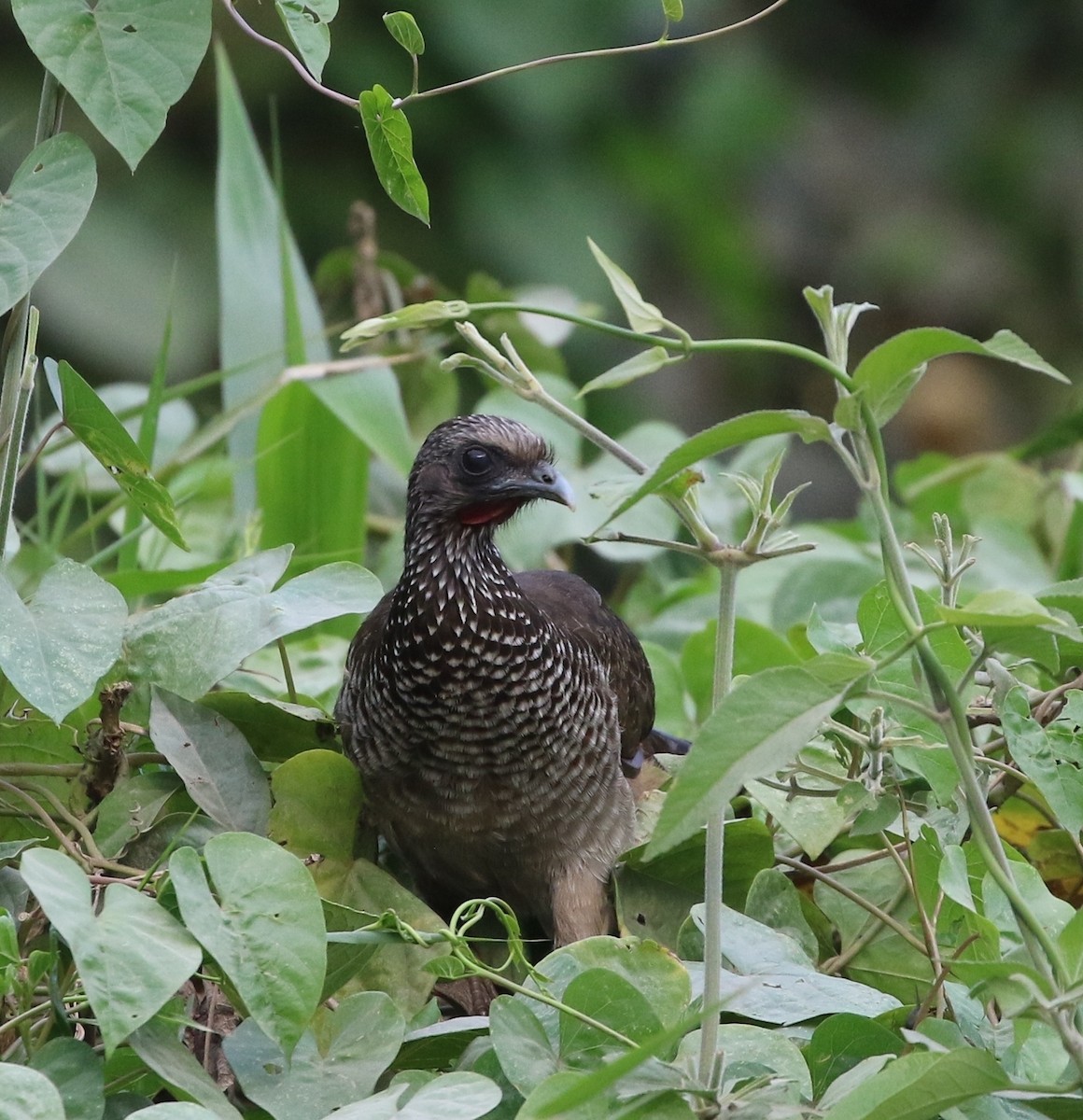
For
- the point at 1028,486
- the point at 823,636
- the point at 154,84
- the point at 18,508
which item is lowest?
the point at 18,508

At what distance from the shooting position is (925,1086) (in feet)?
3.52

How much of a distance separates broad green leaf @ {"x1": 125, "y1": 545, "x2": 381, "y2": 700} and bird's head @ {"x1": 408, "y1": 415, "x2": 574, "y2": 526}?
16.8 inches

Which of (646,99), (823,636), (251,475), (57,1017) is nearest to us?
(57,1017)

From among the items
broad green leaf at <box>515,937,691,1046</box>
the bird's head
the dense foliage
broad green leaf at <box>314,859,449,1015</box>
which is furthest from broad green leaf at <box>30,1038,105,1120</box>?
the bird's head

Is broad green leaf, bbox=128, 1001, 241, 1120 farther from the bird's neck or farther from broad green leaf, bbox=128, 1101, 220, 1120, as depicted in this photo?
the bird's neck

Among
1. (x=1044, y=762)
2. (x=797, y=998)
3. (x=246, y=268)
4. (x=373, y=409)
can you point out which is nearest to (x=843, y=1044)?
(x=797, y=998)

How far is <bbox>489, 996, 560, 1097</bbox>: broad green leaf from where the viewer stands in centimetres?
119

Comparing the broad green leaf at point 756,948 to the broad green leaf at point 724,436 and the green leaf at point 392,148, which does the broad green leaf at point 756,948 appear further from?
the green leaf at point 392,148

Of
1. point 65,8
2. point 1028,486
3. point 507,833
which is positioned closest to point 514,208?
point 1028,486

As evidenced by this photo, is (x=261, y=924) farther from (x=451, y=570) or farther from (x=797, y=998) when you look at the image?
(x=451, y=570)

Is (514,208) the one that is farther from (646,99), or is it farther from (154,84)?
(154,84)

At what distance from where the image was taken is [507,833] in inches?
77.1

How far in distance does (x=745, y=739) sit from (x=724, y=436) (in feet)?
0.65

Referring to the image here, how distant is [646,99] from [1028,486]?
157 inches
